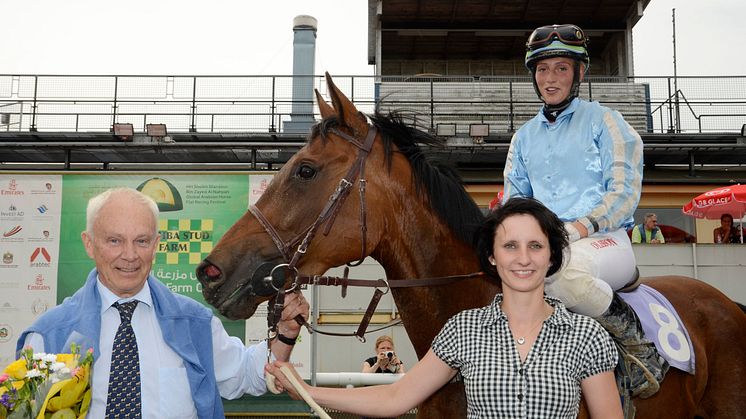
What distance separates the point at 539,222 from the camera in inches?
78.4

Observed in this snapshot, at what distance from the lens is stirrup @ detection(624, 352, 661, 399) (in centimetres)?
252

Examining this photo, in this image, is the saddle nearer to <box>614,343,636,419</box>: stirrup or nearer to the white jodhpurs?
<box>614,343,636,419</box>: stirrup

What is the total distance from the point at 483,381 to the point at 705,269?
766 cm

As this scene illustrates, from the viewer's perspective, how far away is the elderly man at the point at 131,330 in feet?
6.73

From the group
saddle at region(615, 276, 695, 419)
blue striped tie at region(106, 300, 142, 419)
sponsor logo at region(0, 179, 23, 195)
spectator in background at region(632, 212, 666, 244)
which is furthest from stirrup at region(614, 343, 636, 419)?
spectator in background at region(632, 212, 666, 244)

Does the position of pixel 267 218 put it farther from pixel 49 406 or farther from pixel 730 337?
pixel 730 337

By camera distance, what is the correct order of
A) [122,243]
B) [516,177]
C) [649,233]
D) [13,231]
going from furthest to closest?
[649,233] → [13,231] → [516,177] → [122,243]

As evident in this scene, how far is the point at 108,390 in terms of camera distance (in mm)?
2055

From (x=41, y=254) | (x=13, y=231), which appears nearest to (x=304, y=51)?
(x=13, y=231)

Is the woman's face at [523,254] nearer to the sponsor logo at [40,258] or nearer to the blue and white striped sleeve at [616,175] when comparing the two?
the blue and white striped sleeve at [616,175]

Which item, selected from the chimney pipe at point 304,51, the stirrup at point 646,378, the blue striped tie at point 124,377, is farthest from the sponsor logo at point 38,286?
the chimney pipe at point 304,51

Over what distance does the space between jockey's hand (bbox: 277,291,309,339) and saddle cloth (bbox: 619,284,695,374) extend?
150 cm

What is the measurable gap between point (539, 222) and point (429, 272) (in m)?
0.81

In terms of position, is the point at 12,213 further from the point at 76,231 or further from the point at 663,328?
the point at 663,328
